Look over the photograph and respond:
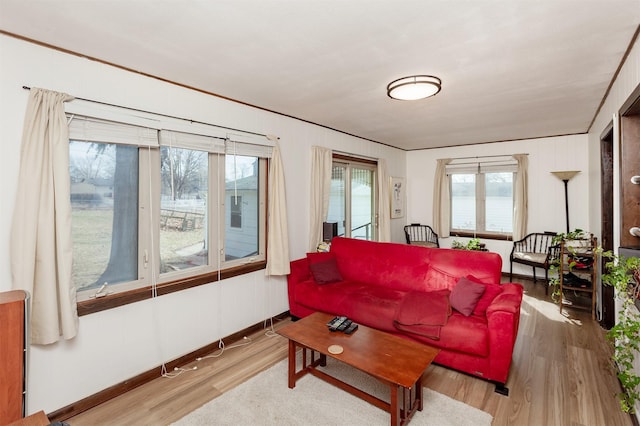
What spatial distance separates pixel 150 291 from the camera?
102 inches

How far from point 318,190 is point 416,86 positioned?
1.94 m

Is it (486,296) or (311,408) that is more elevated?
(486,296)

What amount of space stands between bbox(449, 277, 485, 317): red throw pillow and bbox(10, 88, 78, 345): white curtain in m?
3.02

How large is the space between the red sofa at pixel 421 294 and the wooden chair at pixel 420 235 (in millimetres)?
3081

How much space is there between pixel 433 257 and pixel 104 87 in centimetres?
337

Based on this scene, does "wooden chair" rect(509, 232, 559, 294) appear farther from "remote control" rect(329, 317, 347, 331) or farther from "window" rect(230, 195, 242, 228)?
"window" rect(230, 195, 242, 228)

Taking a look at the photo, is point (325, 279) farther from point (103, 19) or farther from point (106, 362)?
point (103, 19)

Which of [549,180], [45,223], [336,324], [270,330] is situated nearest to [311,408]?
[336,324]

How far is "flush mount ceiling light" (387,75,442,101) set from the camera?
2613 mm

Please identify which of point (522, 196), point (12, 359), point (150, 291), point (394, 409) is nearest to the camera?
point (12, 359)

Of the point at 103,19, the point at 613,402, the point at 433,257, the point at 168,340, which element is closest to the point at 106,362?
the point at 168,340

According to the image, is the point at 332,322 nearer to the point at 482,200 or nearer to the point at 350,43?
the point at 350,43

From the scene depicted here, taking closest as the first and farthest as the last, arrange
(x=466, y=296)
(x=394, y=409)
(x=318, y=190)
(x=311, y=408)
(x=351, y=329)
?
(x=394, y=409)
(x=311, y=408)
(x=351, y=329)
(x=466, y=296)
(x=318, y=190)

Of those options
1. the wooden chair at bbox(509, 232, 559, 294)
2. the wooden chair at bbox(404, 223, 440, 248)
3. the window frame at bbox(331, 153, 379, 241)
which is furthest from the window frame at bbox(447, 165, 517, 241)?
the window frame at bbox(331, 153, 379, 241)
